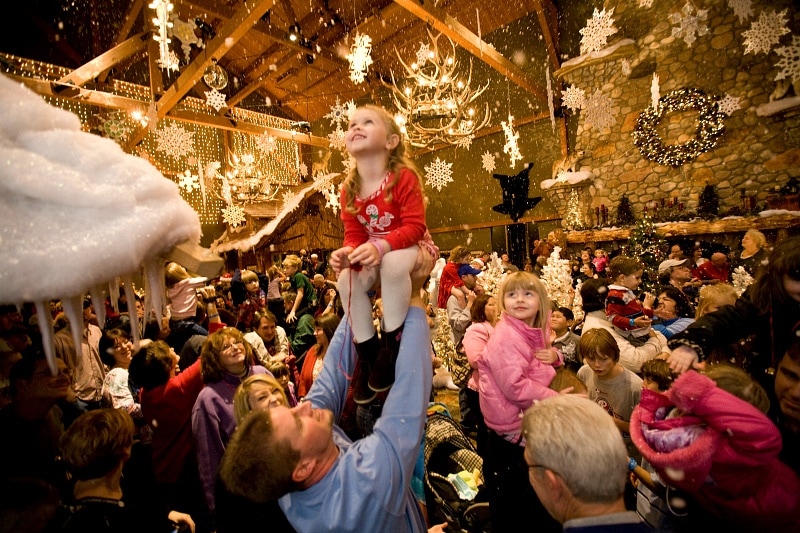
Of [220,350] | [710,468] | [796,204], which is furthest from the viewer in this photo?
[796,204]

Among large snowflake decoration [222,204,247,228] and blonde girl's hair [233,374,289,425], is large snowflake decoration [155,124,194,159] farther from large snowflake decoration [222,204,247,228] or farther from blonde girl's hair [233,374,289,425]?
blonde girl's hair [233,374,289,425]

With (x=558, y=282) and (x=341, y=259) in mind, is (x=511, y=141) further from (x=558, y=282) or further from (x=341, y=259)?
(x=341, y=259)

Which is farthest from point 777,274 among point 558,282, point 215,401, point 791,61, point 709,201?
point 791,61

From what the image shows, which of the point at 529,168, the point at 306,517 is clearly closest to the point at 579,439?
the point at 306,517

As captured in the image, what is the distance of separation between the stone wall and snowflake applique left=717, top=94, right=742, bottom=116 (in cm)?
9

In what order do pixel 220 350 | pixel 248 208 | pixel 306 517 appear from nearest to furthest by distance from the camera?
pixel 306 517
pixel 220 350
pixel 248 208

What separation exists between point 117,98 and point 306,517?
8.37 meters

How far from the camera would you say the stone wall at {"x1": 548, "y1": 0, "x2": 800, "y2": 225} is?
712cm

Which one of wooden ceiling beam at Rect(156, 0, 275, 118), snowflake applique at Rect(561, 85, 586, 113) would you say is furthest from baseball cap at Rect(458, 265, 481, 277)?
snowflake applique at Rect(561, 85, 586, 113)

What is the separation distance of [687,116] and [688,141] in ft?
1.71

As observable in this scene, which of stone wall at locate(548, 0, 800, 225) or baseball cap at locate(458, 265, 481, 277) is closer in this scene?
baseball cap at locate(458, 265, 481, 277)

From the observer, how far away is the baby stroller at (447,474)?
7.16ft

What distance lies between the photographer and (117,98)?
22.2 ft

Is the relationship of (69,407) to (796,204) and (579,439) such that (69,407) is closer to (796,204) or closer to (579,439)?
(579,439)
